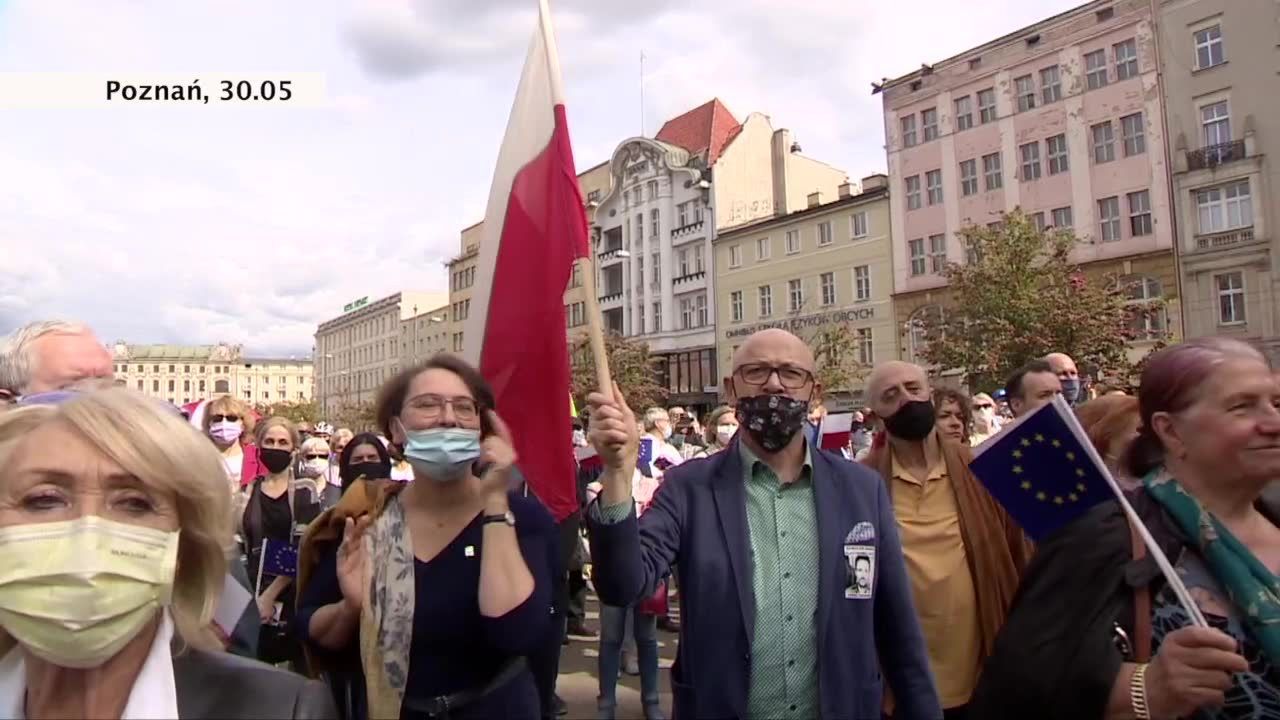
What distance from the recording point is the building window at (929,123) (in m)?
37.0

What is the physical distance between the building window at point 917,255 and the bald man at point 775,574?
3577cm

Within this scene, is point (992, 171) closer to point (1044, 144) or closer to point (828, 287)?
point (1044, 144)

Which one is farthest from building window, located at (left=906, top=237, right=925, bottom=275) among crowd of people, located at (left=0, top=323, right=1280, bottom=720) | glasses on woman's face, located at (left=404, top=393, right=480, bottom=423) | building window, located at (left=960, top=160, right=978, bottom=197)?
glasses on woman's face, located at (left=404, top=393, right=480, bottom=423)

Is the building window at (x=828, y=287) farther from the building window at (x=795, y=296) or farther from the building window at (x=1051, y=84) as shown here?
the building window at (x=1051, y=84)

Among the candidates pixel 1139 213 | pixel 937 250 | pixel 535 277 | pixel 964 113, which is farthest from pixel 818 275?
pixel 535 277

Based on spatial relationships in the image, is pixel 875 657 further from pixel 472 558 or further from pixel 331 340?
pixel 331 340

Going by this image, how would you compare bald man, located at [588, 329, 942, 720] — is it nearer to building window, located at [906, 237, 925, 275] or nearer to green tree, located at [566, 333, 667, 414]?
building window, located at [906, 237, 925, 275]

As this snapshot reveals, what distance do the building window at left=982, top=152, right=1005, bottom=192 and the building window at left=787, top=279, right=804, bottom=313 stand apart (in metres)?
9.51

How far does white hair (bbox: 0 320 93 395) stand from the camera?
3260 millimetres

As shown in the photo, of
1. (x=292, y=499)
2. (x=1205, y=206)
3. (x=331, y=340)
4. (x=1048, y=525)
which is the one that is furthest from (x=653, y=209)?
(x=331, y=340)

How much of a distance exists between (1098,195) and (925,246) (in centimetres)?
671

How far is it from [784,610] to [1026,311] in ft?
78.1

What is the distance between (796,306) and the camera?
42094 millimetres

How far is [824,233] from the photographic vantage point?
40625 mm
